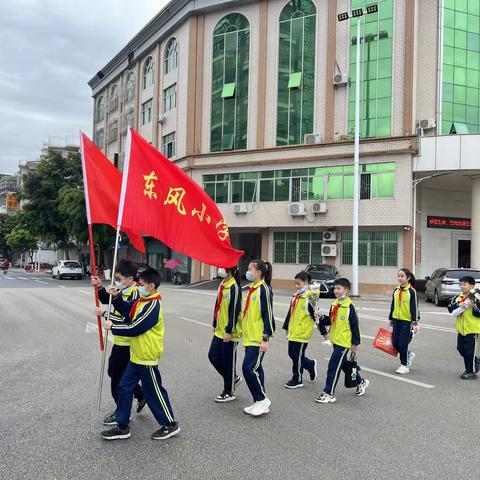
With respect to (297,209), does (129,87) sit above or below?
above

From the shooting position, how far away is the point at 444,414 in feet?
18.8

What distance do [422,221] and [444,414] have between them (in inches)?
1032

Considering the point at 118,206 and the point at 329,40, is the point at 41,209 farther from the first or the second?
the point at 118,206

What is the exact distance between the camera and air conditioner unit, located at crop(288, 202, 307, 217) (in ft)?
98.1

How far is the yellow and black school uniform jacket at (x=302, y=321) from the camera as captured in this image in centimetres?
677

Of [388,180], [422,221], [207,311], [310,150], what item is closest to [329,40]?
[310,150]

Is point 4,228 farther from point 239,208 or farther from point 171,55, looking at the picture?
point 239,208

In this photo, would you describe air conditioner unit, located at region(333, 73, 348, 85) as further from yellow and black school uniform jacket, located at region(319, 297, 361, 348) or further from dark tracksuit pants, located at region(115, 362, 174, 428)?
dark tracksuit pants, located at region(115, 362, 174, 428)

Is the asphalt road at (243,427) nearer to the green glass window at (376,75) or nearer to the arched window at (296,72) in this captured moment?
the green glass window at (376,75)

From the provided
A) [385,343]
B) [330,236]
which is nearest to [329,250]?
[330,236]

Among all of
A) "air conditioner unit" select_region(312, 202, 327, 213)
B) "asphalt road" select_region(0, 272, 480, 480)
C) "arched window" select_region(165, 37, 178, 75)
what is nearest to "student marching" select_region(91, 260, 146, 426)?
"asphalt road" select_region(0, 272, 480, 480)

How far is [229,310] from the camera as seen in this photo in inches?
232

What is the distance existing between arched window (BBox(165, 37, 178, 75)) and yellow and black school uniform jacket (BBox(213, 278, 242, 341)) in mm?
34586

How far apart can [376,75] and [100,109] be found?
3454 cm
